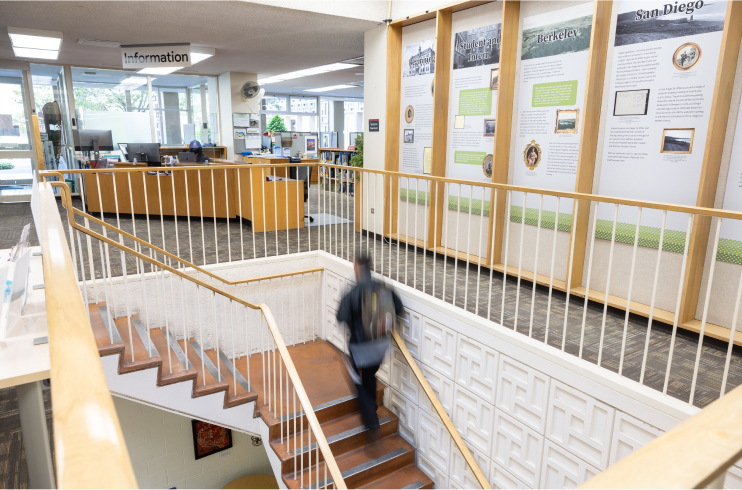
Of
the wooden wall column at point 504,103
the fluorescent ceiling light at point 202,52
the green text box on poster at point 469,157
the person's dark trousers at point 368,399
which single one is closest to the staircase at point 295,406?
the person's dark trousers at point 368,399

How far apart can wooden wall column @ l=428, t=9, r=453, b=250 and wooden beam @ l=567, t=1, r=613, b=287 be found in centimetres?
154

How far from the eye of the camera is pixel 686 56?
11.6 feet

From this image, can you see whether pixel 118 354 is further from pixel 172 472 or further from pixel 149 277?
pixel 172 472

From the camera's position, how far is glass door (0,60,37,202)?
8.80m

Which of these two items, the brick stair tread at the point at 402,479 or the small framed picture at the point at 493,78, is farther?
the small framed picture at the point at 493,78

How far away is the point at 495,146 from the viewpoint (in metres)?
4.88

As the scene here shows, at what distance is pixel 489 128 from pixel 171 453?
592 cm

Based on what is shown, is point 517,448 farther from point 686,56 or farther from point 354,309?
point 686,56

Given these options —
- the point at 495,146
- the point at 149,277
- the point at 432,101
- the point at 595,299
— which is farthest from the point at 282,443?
the point at 432,101

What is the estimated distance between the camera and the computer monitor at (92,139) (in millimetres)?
8672

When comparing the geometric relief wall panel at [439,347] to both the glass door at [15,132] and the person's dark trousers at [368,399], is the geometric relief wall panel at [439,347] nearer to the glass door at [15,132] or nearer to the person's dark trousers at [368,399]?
the person's dark trousers at [368,399]

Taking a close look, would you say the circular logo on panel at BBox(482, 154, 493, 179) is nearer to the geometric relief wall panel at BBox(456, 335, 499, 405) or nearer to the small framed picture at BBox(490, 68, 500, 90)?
the small framed picture at BBox(490, 68, 500, 90)

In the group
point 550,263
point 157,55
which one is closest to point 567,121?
point 550,263

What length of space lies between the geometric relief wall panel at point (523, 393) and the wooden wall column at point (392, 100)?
2.73 m
